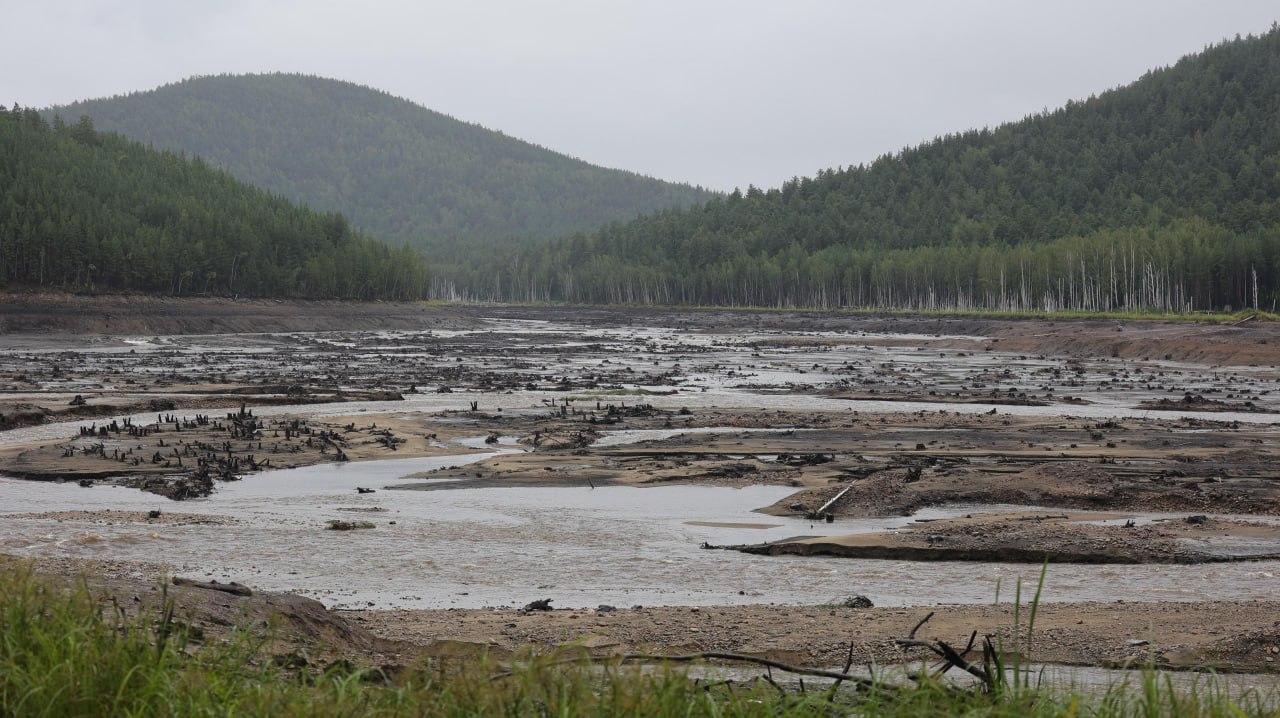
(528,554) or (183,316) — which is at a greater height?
(183,316)

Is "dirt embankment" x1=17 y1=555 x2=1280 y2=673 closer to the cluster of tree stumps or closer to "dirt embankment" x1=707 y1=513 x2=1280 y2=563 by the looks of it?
"dirt embankment" x1=707 y1=513 x2=1280 y2=563

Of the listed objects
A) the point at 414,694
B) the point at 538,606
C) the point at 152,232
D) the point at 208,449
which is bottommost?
the point at 538,606

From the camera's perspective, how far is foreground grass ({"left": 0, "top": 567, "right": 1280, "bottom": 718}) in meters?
5.89

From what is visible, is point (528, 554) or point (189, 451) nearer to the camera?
point (528, 554)

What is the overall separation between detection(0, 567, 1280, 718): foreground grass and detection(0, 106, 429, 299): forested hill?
109 m

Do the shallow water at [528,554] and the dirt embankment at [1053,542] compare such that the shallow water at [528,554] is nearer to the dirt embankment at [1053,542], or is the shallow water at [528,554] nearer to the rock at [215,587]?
the dirt embankment at [1053,542]

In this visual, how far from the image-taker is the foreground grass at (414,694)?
5891 mm

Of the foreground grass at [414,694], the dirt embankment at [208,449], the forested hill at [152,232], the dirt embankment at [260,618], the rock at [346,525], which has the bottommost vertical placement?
the rock at [346,525]

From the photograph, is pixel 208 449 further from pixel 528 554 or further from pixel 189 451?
pixel 528 554

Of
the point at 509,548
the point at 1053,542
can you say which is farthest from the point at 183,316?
the point at 1053,542

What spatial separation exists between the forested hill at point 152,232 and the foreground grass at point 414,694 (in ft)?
358

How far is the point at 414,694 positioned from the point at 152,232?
13667 cm

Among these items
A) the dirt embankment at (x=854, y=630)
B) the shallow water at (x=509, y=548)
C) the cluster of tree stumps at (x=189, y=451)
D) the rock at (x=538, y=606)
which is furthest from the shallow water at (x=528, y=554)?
the cluster of tree stumps at (x=189, y=451)

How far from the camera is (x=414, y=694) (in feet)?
20.6
